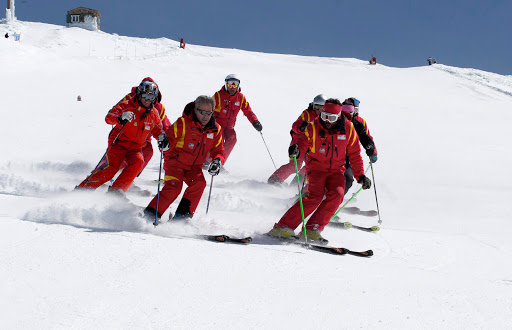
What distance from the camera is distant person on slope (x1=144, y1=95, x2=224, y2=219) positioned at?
5.46m

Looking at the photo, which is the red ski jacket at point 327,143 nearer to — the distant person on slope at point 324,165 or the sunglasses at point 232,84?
the distant person on slope at point 324,165

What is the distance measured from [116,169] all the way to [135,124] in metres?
0.69

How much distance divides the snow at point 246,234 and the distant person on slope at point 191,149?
419 millimetres

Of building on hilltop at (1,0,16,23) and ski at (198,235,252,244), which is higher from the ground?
building on hilltop at (1,0,16,23)

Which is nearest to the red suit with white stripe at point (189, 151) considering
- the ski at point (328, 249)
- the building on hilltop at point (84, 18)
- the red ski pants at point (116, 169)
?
the red ski pants at point (116, 169)

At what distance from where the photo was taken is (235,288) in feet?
10.2

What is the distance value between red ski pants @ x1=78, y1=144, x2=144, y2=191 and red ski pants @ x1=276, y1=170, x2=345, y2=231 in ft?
7.29

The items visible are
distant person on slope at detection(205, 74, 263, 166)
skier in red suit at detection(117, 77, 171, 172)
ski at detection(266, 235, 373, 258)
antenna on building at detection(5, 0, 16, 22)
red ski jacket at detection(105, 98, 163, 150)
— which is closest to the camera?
ski at detection(266, 235, 373, 258)

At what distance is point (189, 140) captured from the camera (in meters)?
5.57

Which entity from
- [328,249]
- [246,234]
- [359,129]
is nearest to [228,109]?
[359,129]

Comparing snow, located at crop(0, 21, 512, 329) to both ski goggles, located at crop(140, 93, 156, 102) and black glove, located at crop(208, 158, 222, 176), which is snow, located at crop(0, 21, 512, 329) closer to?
black glove, located at crop(208, 158, 222, 176)

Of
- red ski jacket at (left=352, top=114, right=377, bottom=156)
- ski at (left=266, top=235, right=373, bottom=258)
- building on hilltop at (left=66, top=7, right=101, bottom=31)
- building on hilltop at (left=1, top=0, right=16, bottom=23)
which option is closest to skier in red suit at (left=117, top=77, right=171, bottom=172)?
ski at (left=266, top=235, right=373, bottom=258)

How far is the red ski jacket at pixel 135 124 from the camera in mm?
6366

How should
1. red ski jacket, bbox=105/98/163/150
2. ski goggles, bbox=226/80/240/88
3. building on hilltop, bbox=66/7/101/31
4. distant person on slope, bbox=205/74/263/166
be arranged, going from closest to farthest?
1. red ski jacket, bbox=105/98/163/150
2. ski goggles, bbox=226/80/240/88
3. distant person on slope, bbox=205/74/263/166
4. building on hilltop, bbox=66/7/101/31
